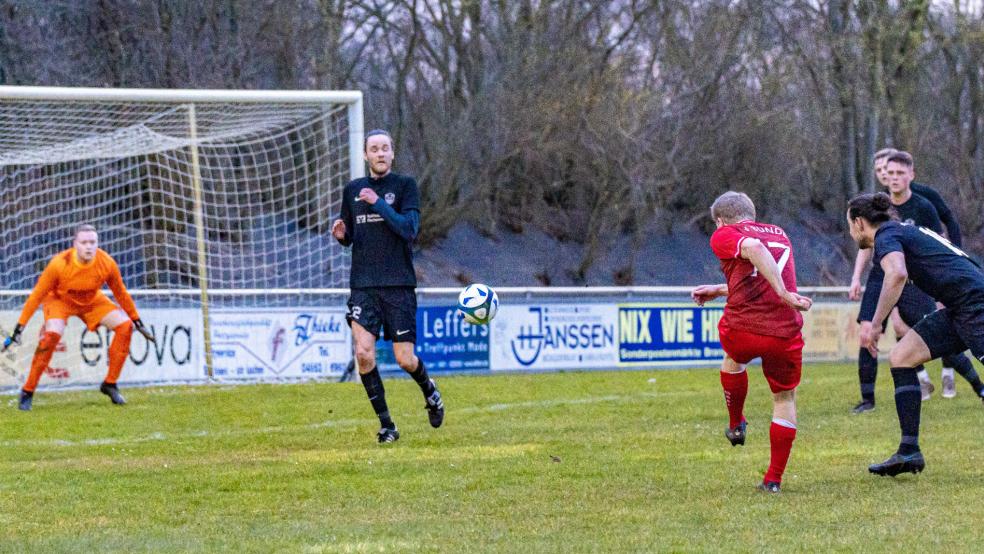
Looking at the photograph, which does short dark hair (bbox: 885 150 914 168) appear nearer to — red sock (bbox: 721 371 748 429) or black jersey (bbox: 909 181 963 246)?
black jersey (bbox: 909 181 963 246)

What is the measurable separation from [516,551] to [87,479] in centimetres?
339

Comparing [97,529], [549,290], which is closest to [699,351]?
[549,290]

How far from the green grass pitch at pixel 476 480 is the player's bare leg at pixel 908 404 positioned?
95mm

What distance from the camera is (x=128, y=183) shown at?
1767 cm

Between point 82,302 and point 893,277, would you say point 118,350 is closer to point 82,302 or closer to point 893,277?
point 82,302

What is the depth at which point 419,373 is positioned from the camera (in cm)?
979

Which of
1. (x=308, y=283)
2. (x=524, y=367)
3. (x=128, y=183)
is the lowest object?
(x=524, y=367)

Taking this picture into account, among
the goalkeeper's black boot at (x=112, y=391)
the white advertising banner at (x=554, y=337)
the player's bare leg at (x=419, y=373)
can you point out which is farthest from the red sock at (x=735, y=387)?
the white advertising banner at (x=554, y=337)

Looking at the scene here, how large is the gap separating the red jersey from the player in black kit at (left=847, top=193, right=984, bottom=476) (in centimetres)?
50

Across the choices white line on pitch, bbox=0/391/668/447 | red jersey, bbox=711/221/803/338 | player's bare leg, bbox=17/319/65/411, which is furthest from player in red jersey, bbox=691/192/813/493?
player's bare leg, bbox=17/319/65/411

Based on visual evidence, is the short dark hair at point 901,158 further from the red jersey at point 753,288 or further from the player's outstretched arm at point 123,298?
the player's outstretched arm at point 123,298

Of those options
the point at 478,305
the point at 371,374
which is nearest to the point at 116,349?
the point at 371,374

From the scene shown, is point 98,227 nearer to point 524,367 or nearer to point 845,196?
point 524,367

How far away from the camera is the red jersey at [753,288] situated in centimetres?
724
